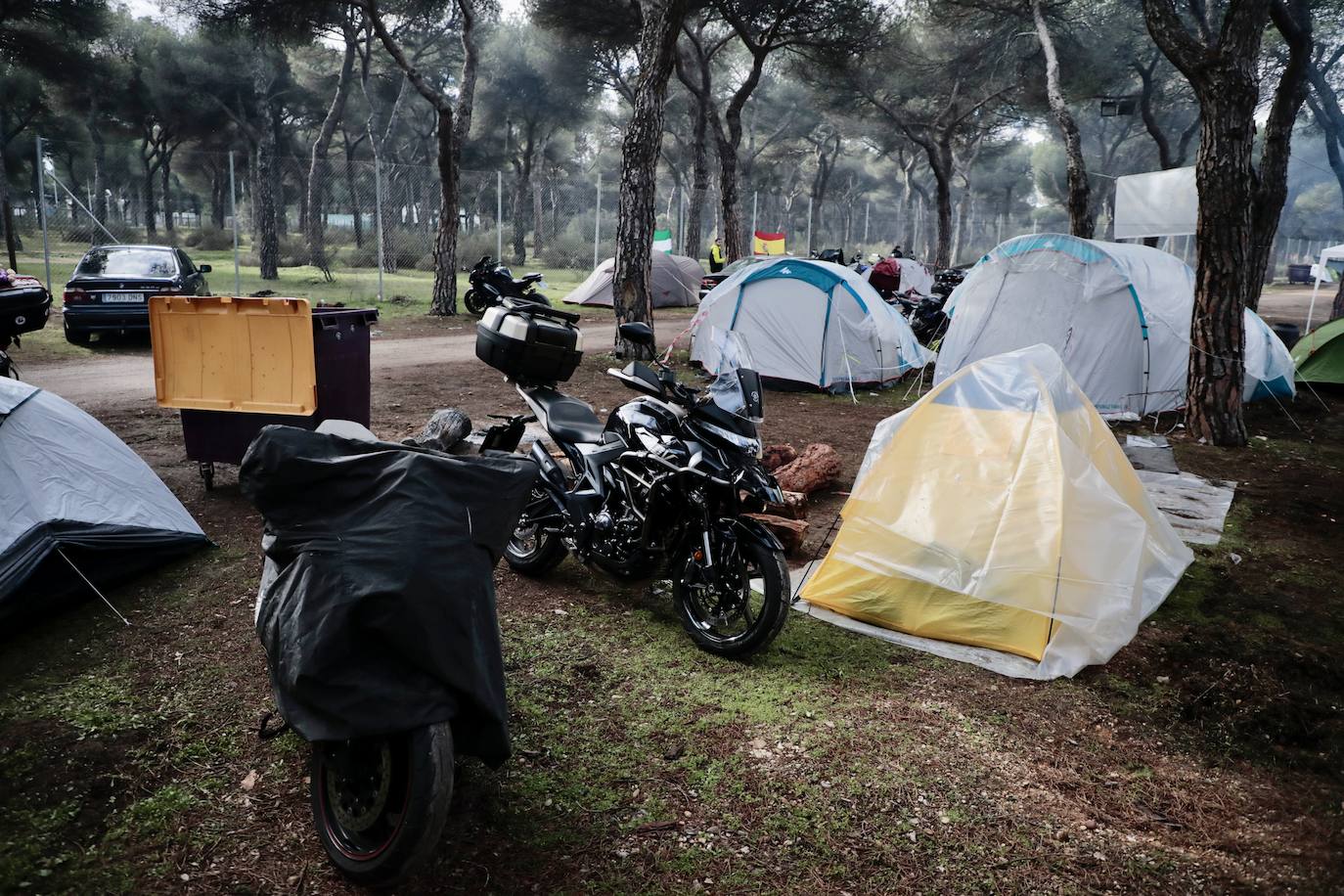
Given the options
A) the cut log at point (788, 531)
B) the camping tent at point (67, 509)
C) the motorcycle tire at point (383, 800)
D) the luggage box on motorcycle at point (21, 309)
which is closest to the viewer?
the motorcycle tire at point (383, 800)

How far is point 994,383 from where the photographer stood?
4.58 m

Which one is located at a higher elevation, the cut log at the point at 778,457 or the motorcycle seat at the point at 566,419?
the motorcycle seat at the point at 566,419

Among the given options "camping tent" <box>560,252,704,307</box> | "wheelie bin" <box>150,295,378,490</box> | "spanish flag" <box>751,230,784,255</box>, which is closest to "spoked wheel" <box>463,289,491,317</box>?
"wheelie bin" <box>150,295,378,490</box>

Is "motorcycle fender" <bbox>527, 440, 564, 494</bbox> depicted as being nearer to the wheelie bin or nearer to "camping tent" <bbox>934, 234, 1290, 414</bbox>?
the wheelie bin

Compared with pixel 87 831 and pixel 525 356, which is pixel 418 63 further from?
pixel 87 831

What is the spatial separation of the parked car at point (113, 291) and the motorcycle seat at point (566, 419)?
8.08 m

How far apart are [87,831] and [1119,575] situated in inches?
157

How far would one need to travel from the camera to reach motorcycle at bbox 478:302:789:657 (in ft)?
12.4

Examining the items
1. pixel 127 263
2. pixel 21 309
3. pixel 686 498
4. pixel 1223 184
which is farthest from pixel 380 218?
pixel 686 498

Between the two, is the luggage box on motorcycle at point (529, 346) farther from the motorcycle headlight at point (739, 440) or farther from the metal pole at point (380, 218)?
the metal pole at point (380, 218)

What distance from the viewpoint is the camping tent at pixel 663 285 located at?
1930cm

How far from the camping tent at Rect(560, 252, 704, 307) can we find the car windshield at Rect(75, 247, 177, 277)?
8.73 m

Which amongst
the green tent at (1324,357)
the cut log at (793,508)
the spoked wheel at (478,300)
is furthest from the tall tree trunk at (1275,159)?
the spoked wheel at (478,300)

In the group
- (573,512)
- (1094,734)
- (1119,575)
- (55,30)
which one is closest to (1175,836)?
(1094,734)
